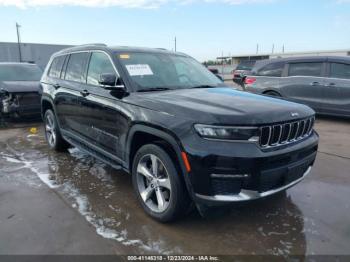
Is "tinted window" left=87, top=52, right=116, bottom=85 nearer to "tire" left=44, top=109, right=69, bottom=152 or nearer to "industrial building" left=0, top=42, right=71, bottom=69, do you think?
"tire" left=44, top=109, right=69, bottom=152

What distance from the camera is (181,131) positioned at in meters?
2.70

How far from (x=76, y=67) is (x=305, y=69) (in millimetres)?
6576

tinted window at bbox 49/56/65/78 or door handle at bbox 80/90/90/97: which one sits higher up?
tinted window at bbox 49/56/65/78

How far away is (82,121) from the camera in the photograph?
438 centimetres

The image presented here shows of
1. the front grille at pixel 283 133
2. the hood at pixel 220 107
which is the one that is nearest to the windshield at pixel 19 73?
the hood at pixel 220 107

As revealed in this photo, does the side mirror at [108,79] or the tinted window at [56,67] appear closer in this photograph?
the side mirror at [108,79]

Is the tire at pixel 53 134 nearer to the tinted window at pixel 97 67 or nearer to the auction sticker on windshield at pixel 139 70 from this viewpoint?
the tinted window at pixel 97 67

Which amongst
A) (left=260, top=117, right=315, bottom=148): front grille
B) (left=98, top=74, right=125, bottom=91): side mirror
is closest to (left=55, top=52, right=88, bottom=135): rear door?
(left=98, top=74, right=125, bottom=91): side mirror

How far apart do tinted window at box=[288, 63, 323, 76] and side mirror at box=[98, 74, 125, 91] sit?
22.1ft

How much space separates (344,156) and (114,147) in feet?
13.3

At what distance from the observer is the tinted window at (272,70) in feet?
29.6

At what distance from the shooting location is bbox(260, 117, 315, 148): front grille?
2.68 meters

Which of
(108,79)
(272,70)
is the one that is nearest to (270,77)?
(272,70)

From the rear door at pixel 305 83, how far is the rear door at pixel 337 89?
16 centimetres
